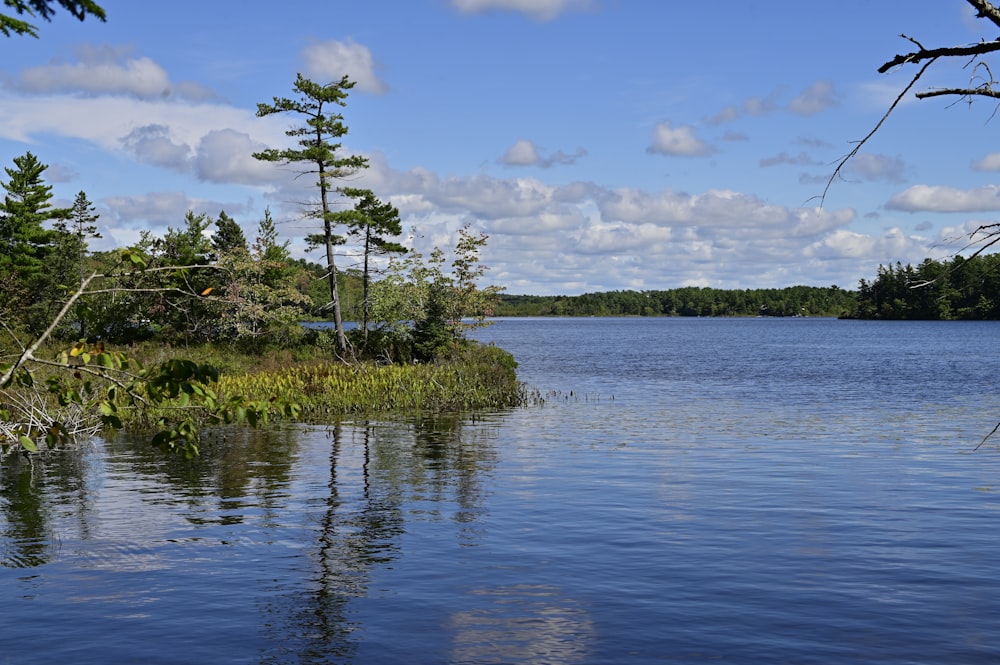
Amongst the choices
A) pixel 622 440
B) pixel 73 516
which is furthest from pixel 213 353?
pixel 73 516

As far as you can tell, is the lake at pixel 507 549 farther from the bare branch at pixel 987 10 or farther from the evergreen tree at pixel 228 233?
the evergreen tree at pixel 228 233

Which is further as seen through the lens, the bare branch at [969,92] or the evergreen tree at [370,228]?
the evergreen tree at [370,228]

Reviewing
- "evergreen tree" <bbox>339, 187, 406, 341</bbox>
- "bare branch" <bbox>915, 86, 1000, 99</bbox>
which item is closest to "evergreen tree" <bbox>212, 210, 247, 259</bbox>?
"evergreen tree" <bbox>339, 187, 406, 341</bbox>

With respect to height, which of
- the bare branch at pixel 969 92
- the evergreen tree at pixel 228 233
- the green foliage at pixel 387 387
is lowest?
the green foliage at pixel 387 387

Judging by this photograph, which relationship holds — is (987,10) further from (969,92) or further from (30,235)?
(30,235)

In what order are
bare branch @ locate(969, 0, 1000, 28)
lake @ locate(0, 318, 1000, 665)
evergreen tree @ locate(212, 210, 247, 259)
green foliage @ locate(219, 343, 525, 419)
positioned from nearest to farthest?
bare branch @ locate(969, 0, 1000, 28)
lake @ locate(0, 318, 1000, 665)
green foliage @ locate(219, 343, 525, 419)
evergreen tree @ locate(212, 210, 247, 259)

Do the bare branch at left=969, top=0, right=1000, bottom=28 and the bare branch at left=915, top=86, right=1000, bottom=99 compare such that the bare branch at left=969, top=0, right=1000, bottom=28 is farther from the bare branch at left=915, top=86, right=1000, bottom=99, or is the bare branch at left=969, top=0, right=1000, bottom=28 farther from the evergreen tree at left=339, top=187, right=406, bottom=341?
the evergreen tree at left=339, top=187, right=406, bottom=341

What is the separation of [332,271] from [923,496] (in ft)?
116

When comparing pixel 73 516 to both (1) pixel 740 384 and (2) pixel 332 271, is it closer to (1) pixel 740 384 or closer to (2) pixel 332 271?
(2) pixel 332 271

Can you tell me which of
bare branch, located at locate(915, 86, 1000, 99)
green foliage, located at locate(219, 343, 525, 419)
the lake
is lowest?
the lake

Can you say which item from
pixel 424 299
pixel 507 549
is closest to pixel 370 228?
pixel 424 299

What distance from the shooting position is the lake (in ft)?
35.0

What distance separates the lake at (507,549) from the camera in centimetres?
1066

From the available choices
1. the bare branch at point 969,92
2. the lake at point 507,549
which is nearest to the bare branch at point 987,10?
the bare branch at point 969,92
